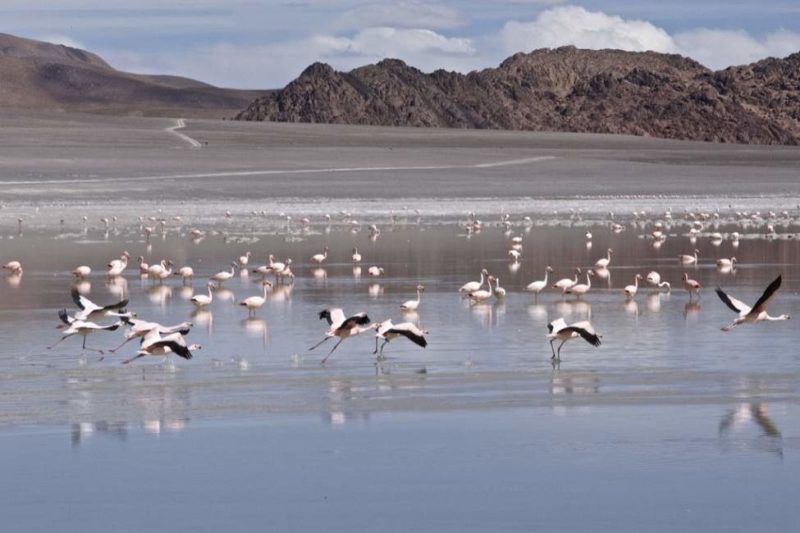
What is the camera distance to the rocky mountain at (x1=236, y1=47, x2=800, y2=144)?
388ft

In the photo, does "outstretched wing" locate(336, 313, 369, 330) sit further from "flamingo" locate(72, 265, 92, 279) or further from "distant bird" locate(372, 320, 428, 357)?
"flamingo" locate(72, 265, 92, 279)

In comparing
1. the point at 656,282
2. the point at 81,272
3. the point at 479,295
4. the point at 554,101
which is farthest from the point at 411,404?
the point at 554,101

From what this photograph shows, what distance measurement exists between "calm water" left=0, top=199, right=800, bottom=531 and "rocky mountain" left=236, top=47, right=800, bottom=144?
334 feet

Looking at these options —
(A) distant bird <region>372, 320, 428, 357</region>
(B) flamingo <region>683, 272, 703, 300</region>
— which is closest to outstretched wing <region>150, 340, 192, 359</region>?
(A) distant bird <region>372, 320, 428, 357</region>

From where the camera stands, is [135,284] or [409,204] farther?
[409,204]

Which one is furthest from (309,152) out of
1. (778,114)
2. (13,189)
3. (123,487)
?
(778,114)

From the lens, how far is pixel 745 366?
11.2 metres

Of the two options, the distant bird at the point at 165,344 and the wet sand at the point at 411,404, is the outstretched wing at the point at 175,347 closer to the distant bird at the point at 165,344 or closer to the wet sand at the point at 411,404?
the distant bird at the point at 165,344

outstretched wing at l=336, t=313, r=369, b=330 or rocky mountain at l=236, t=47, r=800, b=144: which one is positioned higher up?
rocky mountain at l=236, t=47, r=800, b=144

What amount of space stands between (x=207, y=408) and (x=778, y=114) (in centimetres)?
13727

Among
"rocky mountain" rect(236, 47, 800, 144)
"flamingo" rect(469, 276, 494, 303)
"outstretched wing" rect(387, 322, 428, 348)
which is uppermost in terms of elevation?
"rocky mountain" rect(236, 47, 800, 144)

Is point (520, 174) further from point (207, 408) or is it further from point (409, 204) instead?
point (207, 408)

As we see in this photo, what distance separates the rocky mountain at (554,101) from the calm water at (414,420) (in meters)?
102

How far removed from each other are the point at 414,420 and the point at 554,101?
129940 millimetres
